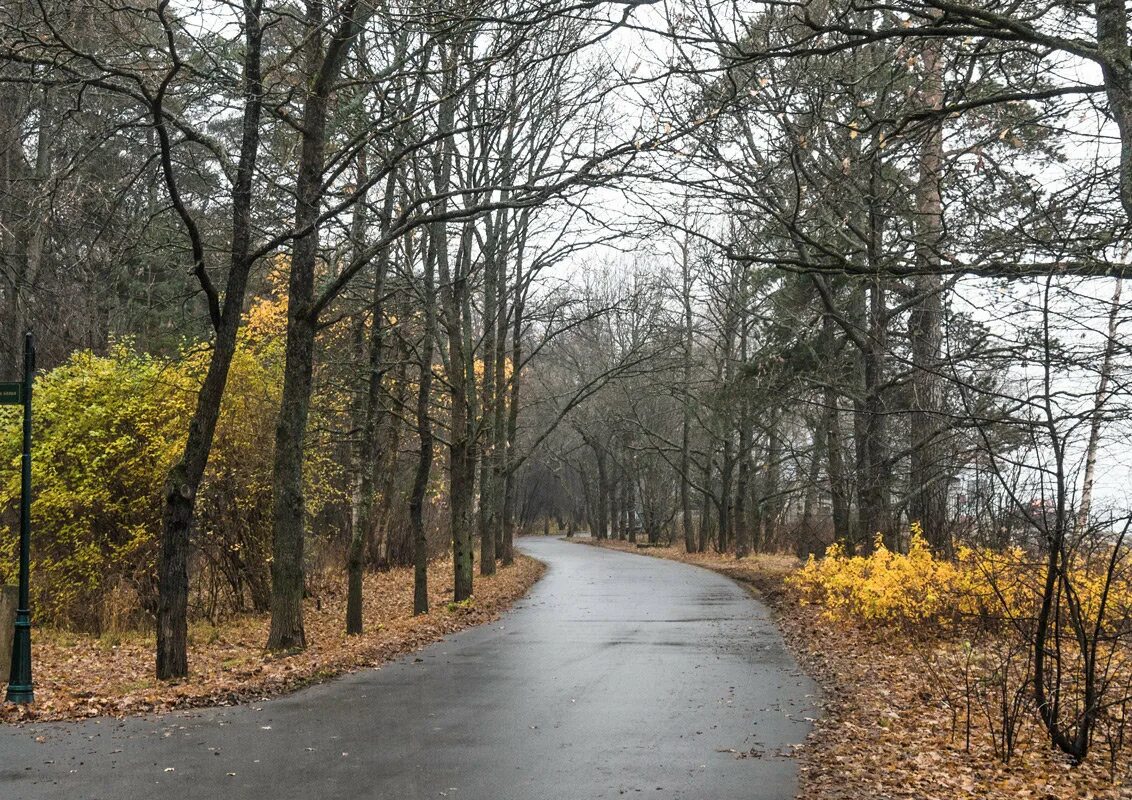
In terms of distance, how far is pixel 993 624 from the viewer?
1194cm

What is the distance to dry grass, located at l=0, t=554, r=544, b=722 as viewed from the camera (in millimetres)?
9789

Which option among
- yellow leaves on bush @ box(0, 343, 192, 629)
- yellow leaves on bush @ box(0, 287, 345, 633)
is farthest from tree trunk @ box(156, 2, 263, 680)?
yellow leaves on bush @ box(0, 343, 192, 629)

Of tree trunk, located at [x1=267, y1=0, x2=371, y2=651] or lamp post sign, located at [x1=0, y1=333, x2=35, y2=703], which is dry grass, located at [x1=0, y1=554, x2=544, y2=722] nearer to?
lamp post sign, located at [x1=0, y1=333, x2=35, y2=703]

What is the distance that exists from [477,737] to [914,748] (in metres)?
3.41

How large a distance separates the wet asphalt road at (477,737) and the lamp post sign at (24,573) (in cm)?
155

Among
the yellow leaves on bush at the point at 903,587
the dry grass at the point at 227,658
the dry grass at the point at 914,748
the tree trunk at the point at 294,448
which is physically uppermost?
the tree trunk at the point at 294,448

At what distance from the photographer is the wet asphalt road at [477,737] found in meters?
6.82

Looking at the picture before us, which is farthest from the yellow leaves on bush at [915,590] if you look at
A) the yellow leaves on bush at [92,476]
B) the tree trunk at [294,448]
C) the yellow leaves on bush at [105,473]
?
the yellow leaves on bush at [92,476]

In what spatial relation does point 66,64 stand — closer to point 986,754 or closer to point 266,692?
point 266,692

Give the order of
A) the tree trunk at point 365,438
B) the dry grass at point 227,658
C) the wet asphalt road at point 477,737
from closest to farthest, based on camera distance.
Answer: the wet asphalt road at point 477,737
the dry grass at point 227,658
the tree trunk at point 365,438

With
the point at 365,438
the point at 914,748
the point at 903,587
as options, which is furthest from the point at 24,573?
the point at 903,587

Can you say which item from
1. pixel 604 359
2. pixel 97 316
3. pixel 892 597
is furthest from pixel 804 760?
pixel 604 359

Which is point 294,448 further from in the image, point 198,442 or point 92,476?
point 92,476

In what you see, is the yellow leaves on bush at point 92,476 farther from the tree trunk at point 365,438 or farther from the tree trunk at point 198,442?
the tree trunk at point 198,442
